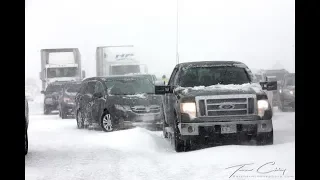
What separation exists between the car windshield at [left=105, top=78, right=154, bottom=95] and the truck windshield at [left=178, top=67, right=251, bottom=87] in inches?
122

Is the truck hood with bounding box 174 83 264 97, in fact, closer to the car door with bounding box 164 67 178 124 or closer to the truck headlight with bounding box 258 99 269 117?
the truck headlight with bounding box 258 99 269 117

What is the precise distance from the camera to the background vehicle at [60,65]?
82.2 ft

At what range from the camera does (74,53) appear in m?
24.6

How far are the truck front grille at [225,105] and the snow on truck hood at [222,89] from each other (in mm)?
119

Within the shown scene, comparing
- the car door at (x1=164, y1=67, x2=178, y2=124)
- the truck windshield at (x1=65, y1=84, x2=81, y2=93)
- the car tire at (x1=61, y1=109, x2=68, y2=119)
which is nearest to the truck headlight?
the car door at (x1=164, y1=67, x2=178, y2=124)

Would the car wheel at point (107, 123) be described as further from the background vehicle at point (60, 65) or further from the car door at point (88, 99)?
the background vehicle at point (60, 65)

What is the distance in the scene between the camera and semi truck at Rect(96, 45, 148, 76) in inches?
1065

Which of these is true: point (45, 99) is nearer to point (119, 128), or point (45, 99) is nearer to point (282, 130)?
point (119, 128)

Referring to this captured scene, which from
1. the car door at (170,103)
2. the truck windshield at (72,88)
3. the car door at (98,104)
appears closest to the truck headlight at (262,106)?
the car door at (170,103)

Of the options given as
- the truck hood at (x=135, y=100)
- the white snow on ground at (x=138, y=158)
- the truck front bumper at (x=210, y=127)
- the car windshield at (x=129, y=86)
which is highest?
the car windshield at (x=129, y=86)
